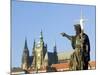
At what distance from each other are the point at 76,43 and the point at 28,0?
63 centimetres

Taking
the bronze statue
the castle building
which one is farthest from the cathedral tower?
the bronze statue

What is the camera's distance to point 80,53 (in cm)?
219

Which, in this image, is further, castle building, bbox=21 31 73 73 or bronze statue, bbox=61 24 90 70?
bronze statue, bbox=61 24 90 70

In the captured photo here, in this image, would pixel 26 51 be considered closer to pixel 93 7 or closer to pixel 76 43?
pixel 76 43

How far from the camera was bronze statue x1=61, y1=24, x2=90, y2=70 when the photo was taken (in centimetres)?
216

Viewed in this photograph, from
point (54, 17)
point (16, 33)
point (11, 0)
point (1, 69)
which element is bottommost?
point (1, 69)

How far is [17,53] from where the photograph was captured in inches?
77.1

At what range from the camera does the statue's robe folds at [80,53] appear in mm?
2162

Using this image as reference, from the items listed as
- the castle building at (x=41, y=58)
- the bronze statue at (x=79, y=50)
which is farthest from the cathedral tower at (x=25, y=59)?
the bronze statue at (x=79, y=50)

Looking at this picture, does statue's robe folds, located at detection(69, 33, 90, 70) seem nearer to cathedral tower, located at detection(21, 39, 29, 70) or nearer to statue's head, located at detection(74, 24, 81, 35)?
statue's head, located at detection(74, 24, 81, 35)

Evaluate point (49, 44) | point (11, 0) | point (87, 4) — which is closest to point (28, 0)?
point (11, 0)

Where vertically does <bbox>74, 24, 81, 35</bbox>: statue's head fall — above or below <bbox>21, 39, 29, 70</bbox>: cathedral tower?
above

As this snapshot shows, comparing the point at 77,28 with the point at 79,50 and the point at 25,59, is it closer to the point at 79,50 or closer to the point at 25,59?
the point at 79,50

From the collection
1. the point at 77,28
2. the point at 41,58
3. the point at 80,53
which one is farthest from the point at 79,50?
the point at 41,58
